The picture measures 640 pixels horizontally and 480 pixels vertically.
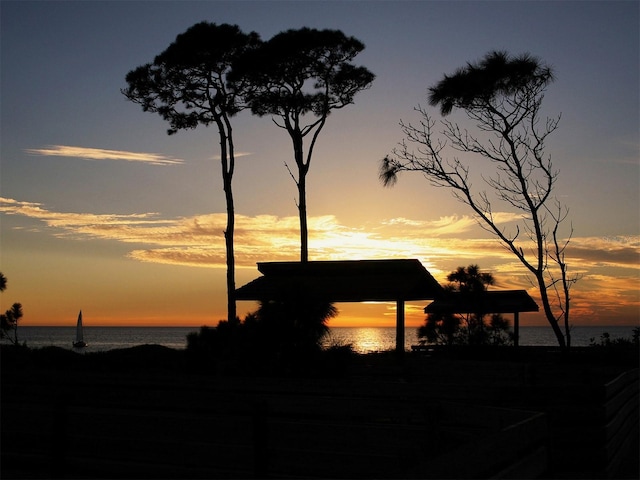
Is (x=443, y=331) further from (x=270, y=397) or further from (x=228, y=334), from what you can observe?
(x=270, y=397)

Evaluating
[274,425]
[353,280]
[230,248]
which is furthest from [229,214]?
[274,425]

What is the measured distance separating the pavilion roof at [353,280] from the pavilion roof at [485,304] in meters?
7.49

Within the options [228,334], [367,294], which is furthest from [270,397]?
[367,294]

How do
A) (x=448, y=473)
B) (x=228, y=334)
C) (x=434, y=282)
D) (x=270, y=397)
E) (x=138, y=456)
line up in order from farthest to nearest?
(x=434, y=282), (x=228, y=334), (x=138, y=456), (x=270, y=397), (x=448, y=473)

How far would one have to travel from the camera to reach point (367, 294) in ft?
75.6

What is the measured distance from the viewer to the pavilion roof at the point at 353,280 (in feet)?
75.9

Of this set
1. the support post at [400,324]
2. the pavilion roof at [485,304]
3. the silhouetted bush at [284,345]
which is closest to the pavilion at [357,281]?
the support post at [400,324]

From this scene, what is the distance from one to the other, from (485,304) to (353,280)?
1136 centimetres

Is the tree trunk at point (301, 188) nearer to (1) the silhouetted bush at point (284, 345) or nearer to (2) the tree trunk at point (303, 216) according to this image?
(2) the tree trunk at point (303, 216)

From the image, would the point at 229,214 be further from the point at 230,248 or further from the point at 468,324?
the point at 468,324

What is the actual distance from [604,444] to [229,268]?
72.6ft

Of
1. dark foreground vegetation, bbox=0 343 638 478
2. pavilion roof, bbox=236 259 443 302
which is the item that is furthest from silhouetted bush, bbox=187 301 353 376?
dark foreground vegetation, bbox=0 343 638 478

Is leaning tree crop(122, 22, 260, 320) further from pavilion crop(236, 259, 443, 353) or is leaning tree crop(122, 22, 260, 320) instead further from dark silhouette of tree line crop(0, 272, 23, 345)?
dark silhouette of tree line crop(0, 272, 23, 345)

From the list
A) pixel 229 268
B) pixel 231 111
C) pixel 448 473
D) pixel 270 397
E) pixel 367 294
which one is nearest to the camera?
pixel 448 473
